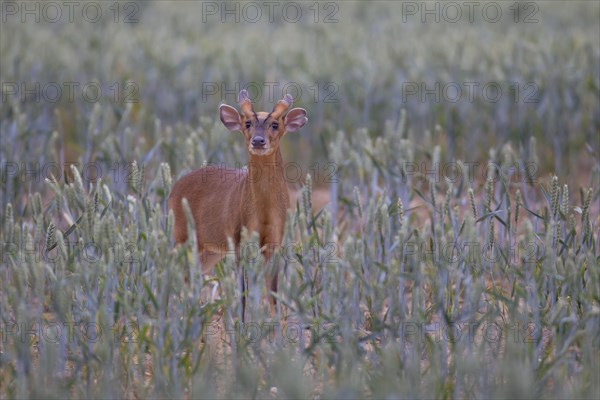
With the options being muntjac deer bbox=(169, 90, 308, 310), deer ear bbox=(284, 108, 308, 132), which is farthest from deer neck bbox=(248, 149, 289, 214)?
deer ear bbox=(284, 108, 308, 132)

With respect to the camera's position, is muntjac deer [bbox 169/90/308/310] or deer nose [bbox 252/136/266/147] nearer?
deer nose [bbox 252/136/266/147]

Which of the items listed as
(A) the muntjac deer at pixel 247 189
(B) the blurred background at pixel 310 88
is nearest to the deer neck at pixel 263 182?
(A) the muntjac deer at pixel 247 189

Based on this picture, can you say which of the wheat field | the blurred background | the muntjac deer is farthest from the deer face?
the blurred background

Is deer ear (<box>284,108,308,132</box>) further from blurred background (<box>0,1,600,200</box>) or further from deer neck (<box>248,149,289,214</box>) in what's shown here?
blurred background (<box>0,1,600,200</box>)

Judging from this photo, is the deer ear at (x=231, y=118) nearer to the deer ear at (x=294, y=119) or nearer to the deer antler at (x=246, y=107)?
the deer antler at (x=246, y=107)

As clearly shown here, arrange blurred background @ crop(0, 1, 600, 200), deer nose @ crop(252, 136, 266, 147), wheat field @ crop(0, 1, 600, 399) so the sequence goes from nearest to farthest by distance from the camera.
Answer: wheat field @ crop(0, 1, 600, 399)
deer nose @ crop(252, 136, 266, 147)
blurred background @ crop(0, 1, 600, 200)

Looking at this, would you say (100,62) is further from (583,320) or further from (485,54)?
(583,320)

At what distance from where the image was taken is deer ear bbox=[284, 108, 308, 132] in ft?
22.0

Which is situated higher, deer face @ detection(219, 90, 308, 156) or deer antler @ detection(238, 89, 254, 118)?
deer antler @ detection(238, 89, 254, 118)

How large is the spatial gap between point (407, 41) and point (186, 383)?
974 centimetres

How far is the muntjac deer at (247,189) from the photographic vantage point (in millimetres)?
6523

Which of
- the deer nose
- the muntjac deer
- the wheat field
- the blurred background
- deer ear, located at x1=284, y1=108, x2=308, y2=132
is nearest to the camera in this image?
the wheat field

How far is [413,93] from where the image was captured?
37.1 ft

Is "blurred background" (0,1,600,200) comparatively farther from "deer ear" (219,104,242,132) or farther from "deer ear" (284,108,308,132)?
"deer ear" (284,108,308,132)
